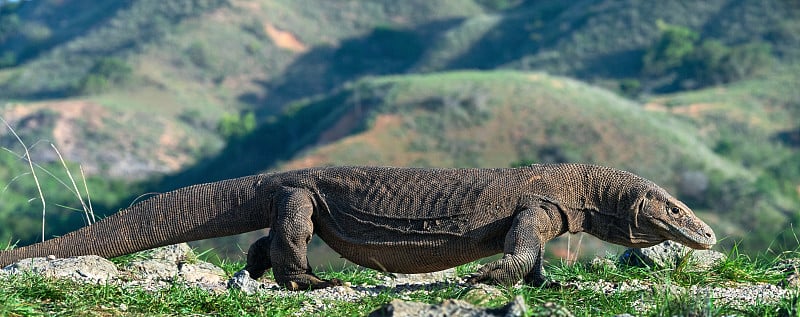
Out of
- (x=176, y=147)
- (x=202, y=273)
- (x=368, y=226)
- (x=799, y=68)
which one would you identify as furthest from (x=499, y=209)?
(x=176, y=147)

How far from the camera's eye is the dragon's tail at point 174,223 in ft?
30.1

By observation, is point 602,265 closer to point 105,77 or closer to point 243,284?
point 243,284

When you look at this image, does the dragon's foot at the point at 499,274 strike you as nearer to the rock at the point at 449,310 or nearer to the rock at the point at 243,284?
the rock at the point at 243,284

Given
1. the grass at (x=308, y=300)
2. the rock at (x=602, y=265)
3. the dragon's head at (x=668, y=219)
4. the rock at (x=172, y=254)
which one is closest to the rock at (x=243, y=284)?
the grass at (x=308, y=300)

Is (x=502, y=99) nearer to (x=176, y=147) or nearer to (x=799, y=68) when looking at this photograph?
(x=799, y=68)

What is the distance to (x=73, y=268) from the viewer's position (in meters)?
8.37

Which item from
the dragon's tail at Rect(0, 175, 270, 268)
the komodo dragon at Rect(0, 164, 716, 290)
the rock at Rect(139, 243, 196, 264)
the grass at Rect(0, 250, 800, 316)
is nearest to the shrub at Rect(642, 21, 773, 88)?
the komodo dragon at Rect(0, 164, 716, 290)

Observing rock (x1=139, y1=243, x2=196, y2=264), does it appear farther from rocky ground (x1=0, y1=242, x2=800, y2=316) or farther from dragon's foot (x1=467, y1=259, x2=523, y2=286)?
dragon's foot (x1=467, y1=259, x2=523, y2=286)

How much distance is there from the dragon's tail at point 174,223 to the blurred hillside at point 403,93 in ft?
101

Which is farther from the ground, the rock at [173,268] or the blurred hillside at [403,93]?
the rock at [173,268]

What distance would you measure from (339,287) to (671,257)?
266cm

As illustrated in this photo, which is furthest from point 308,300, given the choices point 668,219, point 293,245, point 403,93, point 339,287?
point 403,93

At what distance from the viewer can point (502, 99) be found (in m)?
74.6

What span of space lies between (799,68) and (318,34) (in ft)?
194
